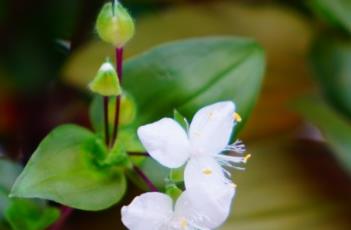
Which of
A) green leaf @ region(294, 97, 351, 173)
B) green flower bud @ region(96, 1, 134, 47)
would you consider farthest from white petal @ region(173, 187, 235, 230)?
green leaf @ region(294, 97, 351, 173)

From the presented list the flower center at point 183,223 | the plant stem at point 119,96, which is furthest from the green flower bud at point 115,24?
the flower center at point 183,223

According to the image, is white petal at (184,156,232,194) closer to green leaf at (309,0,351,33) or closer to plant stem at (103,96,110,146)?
plant stem at (103,96,110,146)

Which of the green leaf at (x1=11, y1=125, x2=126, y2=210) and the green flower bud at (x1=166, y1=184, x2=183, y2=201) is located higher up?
the green flower bud at (x1=166, y1=184, x2=183, y2=201)

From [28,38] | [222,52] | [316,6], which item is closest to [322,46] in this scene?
[316,6]

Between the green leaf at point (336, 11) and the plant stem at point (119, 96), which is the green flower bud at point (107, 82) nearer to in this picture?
the plant stem at point (119, 96)

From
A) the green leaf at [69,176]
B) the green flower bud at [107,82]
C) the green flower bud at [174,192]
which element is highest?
the green flower bud at [107,82]

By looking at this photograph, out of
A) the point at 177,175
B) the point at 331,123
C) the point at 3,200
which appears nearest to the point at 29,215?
the point at 3,200

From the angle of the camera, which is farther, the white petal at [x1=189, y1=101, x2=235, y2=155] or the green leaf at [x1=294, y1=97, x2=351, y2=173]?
the green leaf at [x1=294, y1=97, x2=351, y2=173]

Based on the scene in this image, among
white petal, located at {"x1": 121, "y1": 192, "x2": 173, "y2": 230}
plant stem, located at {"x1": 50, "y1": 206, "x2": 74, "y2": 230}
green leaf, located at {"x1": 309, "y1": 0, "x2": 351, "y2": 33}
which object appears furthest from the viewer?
green leaf, located at {"x1": 309, "y1": 0, "x2": 351, "y2": 33}
